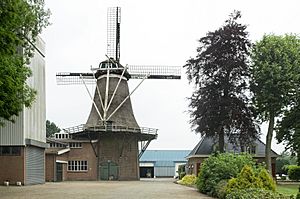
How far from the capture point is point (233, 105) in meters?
46.2

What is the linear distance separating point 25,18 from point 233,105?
74.5 ft

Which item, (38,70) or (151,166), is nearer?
(38,70)

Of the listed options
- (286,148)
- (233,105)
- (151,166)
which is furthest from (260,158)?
(151,166)

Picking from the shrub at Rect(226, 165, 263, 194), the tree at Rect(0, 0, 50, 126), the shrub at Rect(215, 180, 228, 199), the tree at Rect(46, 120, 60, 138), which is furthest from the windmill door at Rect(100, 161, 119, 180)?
the tree at Rect(46, 120, 60, 138)

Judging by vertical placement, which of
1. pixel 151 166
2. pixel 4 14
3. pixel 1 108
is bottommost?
pixel 151 166

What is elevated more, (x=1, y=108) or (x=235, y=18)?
(x=235, y=18)

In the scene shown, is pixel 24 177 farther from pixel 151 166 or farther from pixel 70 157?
pixel 151 166

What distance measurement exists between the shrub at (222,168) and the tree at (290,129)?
24.3 meters

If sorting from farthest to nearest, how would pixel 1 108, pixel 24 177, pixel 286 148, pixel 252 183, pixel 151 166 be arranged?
1. pixel 151 166
2. pixel 286 148
3. pixel 24 177
4. pixel 1 108
5. pixel 252 183

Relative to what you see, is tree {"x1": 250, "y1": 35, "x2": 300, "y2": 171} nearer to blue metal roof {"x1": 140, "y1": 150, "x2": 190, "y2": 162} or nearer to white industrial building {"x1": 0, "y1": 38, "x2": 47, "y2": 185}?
white industrial building {"x1": 0, "y1": 38, "x2": 47, "y2": 185}

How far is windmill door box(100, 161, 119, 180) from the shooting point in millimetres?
63938

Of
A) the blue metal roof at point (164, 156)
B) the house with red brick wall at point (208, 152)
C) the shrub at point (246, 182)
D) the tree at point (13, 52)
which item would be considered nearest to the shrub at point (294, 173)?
the house with red brick wall at point (208, 152)

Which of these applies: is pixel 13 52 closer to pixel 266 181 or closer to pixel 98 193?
pixel 98 193

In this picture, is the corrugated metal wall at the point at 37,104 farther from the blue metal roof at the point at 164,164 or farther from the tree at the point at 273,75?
the blue metal roof at the point at 164,164
